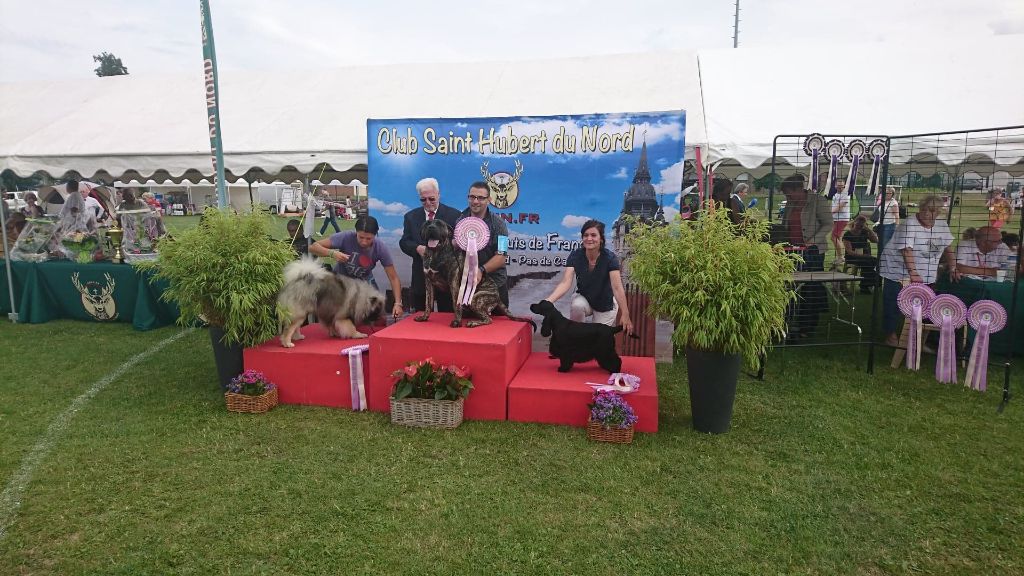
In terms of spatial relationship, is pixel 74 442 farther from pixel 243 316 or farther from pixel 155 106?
pixel 155 106

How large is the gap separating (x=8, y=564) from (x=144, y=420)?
190cm

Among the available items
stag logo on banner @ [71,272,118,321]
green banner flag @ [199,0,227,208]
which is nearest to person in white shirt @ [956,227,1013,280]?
green banner flag @ [199,0,227,208]

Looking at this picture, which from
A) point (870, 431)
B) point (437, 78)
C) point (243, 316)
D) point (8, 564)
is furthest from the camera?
point (437, 78)

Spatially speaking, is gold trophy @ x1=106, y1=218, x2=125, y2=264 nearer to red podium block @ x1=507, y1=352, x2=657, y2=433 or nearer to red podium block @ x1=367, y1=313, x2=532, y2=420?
red podium block @ x1=367, y1=313, x2=532, y2=420

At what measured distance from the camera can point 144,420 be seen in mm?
4801

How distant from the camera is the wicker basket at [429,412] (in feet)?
15.0

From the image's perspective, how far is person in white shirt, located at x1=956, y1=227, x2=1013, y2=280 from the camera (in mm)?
6719

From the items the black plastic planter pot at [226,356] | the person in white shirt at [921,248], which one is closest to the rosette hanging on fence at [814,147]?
the person in white shirt at [921,248]

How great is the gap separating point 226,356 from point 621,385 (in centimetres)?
343

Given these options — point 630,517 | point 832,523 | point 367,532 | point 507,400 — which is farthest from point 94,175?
point 832,523

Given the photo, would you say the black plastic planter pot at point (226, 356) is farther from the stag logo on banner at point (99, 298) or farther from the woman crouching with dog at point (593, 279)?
the stag logo on banner at point (99, 298)

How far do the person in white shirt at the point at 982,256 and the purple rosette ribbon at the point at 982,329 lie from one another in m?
1.43

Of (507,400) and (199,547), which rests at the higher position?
(507,400)

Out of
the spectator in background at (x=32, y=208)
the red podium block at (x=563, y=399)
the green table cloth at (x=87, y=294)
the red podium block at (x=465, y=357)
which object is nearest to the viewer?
the red podium block at (x=563, y=399)
